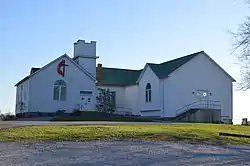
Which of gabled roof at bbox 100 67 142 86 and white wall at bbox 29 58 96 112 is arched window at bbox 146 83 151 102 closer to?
gabled roof at bbox 100 67 142 86

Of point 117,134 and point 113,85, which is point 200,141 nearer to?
point 117,134

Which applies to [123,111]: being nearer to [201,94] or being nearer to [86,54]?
[86,54]

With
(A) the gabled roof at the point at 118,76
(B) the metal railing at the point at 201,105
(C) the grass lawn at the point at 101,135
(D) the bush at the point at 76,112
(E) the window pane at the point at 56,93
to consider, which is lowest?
(C) the grass lawn at the point at 101,135

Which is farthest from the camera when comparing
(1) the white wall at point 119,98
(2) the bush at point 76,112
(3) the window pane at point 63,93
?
(1) the white wall at point 119,98

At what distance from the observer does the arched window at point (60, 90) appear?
44562 mm

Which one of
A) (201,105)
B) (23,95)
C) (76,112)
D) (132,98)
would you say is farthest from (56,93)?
(201,105)

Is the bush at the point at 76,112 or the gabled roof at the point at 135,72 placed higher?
the gabled roof at the point at 135,72

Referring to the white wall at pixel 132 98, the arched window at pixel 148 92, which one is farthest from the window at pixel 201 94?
the white wall at pixel 132 98

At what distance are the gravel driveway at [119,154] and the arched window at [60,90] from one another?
88.4 feet

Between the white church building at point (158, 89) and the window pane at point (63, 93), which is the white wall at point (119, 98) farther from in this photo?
the window pane at point (63, 93)

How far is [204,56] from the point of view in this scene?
46.9 m

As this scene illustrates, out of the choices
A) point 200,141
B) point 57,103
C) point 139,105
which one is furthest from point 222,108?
point 200,141

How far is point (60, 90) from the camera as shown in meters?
44.8

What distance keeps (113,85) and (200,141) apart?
106 feet
